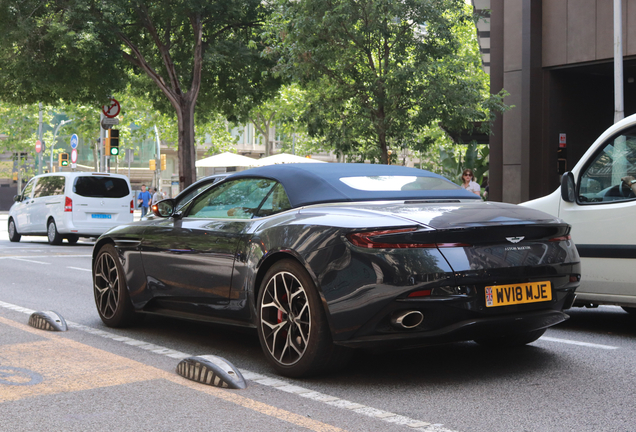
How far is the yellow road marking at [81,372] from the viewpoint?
435 centimetres

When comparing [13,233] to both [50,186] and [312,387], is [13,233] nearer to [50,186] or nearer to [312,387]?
[50,186]

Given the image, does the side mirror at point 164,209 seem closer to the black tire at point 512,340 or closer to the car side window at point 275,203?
the car side window at point 275,203

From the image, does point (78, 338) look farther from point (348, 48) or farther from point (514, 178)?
point (514, 178)

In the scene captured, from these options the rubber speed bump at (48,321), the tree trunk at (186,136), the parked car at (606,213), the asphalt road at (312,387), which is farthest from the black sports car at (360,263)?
the tree trunk at (186,136)

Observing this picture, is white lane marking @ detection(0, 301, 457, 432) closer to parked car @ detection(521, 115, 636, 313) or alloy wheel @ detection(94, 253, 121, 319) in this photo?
alloy wheel @ detection(94, 253, 121, 319)

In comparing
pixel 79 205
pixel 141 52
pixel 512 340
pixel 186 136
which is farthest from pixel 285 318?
pixel 141 52

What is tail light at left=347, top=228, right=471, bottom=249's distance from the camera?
4527 mm

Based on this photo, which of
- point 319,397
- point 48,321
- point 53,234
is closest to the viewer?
point 319,397

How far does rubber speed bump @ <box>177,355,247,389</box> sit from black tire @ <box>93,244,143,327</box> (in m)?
1.83

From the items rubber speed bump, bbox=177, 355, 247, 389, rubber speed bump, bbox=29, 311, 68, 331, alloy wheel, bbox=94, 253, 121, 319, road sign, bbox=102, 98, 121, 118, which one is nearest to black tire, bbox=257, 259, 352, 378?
rubber speed bump, bbox=177, 355, 247, 389

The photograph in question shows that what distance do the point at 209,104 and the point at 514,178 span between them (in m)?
9.66

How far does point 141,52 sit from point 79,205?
5591 millimetres

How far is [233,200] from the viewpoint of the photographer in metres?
5.82

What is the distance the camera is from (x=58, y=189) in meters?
20.4
